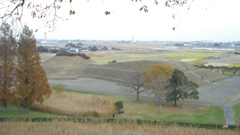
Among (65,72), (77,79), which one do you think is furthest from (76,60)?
(77,79)

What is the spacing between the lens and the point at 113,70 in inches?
1564

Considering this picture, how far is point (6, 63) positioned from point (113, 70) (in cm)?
2350

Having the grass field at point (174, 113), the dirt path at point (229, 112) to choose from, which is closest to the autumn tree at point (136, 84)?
the grass field at point (174, 113)

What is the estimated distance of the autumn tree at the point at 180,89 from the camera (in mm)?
21500

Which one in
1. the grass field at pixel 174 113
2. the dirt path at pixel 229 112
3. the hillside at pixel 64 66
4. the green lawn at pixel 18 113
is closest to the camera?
the green lawn at pixel 18 113

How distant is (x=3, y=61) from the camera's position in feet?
56.9

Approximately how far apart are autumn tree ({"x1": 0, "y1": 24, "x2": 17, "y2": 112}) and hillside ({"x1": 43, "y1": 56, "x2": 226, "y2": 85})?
20.5 metres

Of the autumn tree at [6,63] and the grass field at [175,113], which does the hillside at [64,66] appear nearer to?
the grass field at [175,113]

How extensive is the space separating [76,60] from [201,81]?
25614 millimetres

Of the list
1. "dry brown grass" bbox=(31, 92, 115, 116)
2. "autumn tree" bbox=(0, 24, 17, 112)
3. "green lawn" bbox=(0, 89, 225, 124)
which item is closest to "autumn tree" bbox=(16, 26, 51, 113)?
"autumn tree" bbox=(0, 24, 17, 112)

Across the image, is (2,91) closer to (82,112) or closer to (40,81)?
(40,81)

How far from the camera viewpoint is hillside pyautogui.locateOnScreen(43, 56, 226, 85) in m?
37.3

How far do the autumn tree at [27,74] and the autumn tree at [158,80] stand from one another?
9.88 meters

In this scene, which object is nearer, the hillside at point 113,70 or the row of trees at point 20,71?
the row of trees at point 20,71
